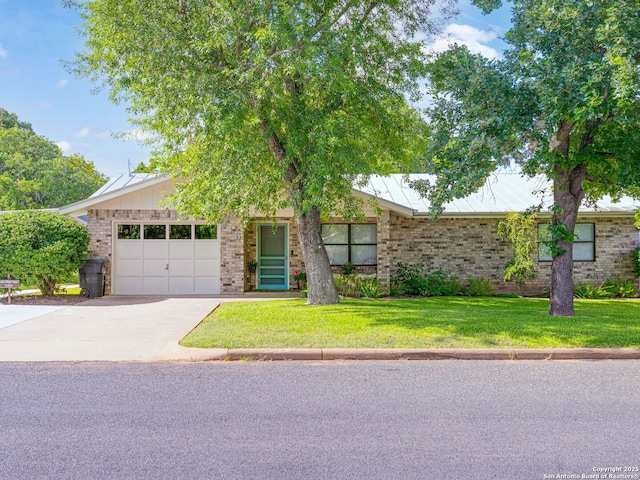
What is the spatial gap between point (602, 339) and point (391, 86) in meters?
7.52

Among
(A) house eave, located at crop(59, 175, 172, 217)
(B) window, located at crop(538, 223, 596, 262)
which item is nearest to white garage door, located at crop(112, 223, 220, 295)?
(A) house eave, located at crop(59, 175, 172, 217)

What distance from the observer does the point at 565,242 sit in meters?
10.2

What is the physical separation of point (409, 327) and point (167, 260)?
32.0 ft

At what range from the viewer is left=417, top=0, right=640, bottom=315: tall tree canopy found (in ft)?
26.2

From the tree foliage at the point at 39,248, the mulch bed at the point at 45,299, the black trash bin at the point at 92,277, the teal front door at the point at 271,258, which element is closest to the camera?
the mulch bed at the point at 45,299

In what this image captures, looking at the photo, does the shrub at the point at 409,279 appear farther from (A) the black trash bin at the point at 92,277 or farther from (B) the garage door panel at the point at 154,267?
(A) the black trash bin at the point at 92,277

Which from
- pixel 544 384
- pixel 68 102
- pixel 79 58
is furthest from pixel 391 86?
pixel 68 102

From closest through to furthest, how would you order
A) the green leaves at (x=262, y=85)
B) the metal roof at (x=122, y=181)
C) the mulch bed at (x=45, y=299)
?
the green leaves at (x=262, y=85) < the mulch bed at (x=45, y=299) < the metal roof at (x=122, y=181)

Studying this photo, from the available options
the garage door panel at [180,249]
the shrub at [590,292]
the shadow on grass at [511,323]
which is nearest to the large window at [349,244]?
the shadow on grass at [511,323]

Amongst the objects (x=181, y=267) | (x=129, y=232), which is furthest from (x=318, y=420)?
(x=129, y=232)

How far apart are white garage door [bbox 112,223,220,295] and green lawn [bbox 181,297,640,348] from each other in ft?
13.6

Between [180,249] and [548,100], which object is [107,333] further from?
[548,100]

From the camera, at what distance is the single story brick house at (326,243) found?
50.5 ft

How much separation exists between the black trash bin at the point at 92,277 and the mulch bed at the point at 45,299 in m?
0.27
